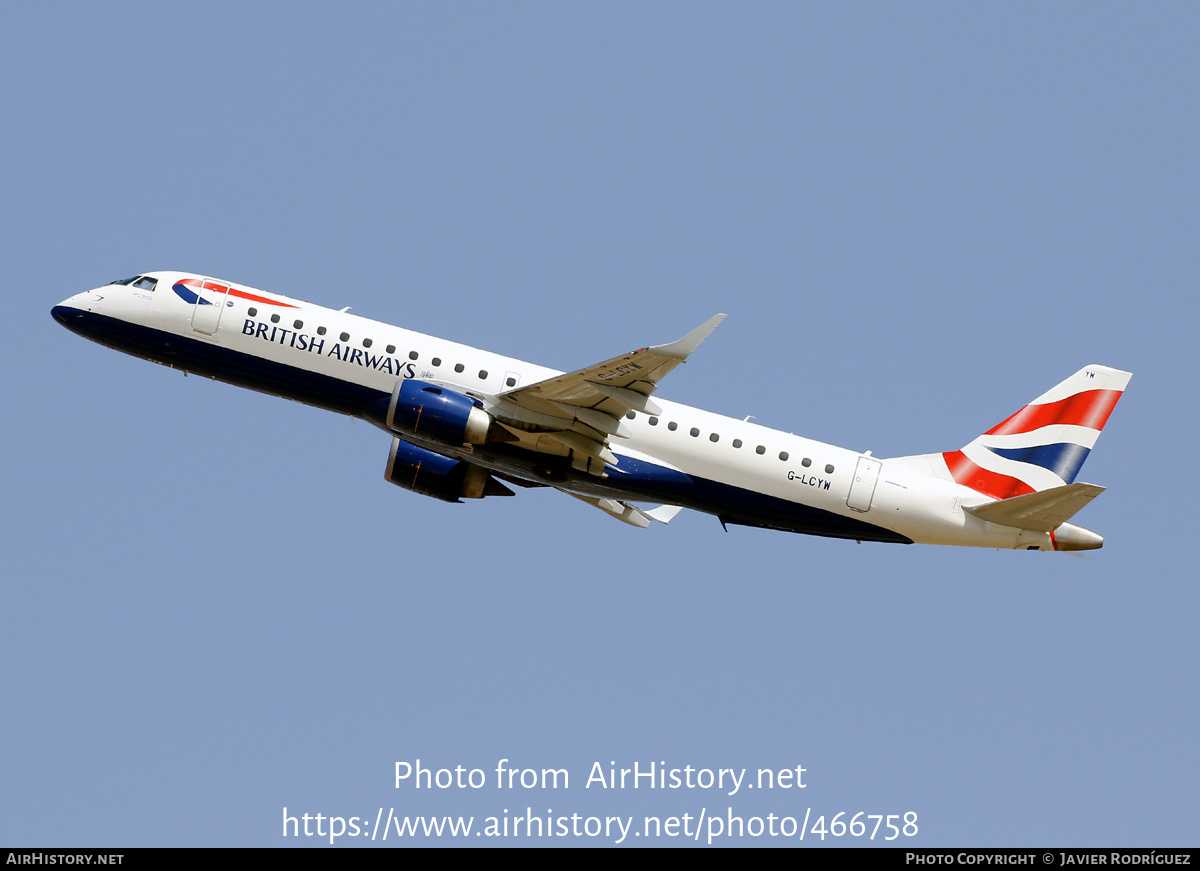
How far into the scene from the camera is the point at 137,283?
3912cm

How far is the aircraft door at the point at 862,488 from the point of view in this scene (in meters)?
37.6

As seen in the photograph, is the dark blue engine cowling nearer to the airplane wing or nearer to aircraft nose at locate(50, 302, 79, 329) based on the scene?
the airplane wing

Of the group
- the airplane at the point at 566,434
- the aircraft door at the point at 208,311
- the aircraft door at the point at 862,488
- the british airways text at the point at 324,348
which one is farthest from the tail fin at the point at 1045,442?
the aircraft door at the point at 208,311

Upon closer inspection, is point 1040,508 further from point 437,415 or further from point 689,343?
point 437,415

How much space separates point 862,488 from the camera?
37688 millimetres

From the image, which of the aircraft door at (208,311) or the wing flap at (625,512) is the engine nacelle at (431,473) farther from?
the aircraft door at (208,311)

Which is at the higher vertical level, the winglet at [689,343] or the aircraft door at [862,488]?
the winglet at [689,343]

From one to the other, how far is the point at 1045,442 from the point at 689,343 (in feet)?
47.4

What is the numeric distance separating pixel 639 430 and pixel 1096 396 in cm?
1491

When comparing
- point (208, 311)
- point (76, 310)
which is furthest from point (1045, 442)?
point (76, 310)

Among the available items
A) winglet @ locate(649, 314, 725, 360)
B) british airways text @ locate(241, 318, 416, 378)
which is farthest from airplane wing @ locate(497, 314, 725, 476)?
british airways text @ locate(241, 318, 416, 378)

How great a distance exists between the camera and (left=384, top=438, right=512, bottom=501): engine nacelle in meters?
40.3

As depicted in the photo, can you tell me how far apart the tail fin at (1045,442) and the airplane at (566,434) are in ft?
0.78
